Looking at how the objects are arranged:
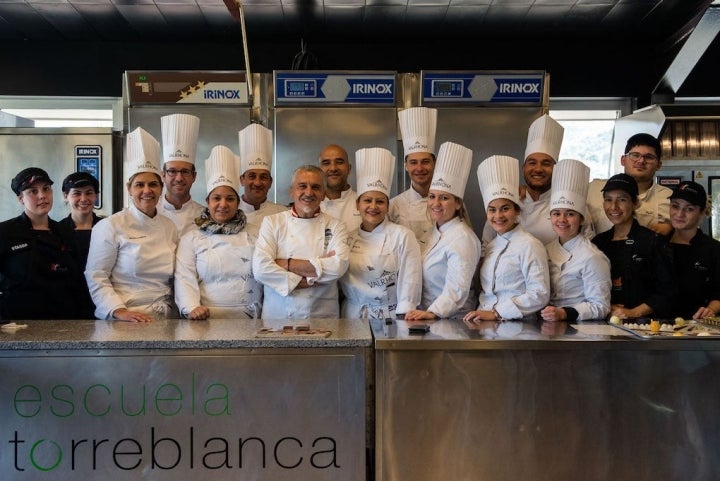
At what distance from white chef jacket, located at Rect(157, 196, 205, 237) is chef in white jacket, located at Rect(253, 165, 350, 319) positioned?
586 millimetres

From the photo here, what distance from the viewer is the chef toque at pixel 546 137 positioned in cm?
338

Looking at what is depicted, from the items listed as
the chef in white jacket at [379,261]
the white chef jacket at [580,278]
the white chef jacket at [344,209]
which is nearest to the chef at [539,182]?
the white chef jacket at [580,278]

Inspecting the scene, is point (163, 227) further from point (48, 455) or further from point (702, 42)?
point (702, 42)

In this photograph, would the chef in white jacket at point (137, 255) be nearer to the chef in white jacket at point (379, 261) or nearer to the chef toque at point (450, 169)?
the chef in white jacket at point (379, 261)

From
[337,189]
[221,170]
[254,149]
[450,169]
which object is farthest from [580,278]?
[254,149]

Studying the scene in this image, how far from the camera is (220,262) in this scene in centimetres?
282

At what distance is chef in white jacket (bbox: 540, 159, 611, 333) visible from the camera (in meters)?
2.62

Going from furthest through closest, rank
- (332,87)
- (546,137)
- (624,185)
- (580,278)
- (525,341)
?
(332,87) → (546,137) → (624,185) → (580,278) → (525,341)

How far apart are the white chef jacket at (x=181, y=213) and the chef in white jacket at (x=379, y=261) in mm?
864

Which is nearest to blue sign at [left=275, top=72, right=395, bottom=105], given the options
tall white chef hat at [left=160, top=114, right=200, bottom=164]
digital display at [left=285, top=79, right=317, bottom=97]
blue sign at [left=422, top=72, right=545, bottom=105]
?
digital display at [left=285, top=79, right=317, bottom=97]

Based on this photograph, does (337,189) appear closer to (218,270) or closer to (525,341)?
(218,270)

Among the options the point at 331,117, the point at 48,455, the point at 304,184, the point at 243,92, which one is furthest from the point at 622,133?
the point at 48,455

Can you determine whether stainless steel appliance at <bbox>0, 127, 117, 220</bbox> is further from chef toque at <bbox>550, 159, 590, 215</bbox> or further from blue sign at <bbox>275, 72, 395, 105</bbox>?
chef toque at <bbox>550, 159, 590, 215</bbox>

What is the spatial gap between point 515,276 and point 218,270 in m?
1.28
